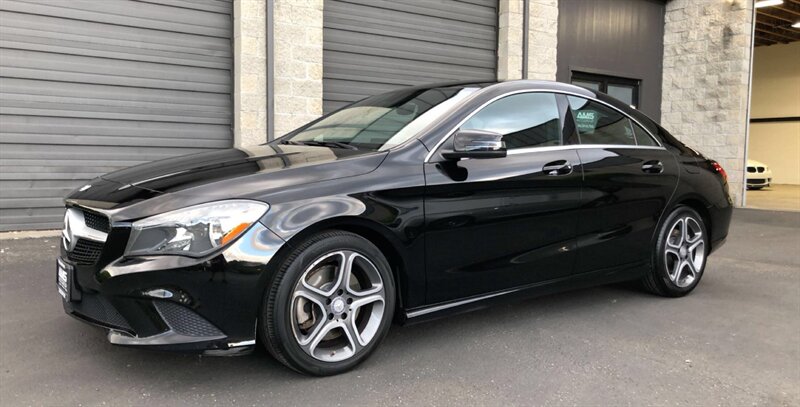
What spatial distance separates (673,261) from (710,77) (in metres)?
8.71

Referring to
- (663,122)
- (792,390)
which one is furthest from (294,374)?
(663,122)

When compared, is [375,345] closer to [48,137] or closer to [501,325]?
[501,325]

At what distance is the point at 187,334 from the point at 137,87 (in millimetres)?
5136

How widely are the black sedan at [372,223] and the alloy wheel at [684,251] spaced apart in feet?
0.21

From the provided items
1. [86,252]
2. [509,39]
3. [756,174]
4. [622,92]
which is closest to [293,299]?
[86,252]

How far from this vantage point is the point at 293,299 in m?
2.72

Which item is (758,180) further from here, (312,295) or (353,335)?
(312,295)

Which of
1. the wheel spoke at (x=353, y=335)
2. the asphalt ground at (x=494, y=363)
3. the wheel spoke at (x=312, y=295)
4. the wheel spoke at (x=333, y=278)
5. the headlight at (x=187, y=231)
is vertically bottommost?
the asphalt ground at (x=494, y=363)

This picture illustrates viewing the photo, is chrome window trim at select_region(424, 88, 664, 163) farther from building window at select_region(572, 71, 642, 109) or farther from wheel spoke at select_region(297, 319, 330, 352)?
building window at select_region(572, 71, 642, 109)

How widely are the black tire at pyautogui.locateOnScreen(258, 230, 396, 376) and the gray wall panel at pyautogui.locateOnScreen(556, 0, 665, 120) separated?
867 centimetres

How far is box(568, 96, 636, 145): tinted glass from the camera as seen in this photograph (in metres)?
3.95

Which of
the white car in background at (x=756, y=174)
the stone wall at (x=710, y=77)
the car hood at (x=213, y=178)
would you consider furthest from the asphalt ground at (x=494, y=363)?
the white car in background at (x=756, y=174)

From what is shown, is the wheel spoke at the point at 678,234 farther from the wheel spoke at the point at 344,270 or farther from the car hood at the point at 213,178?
the wheel spoke at the point at 344,270

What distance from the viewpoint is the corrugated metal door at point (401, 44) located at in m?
8.16
